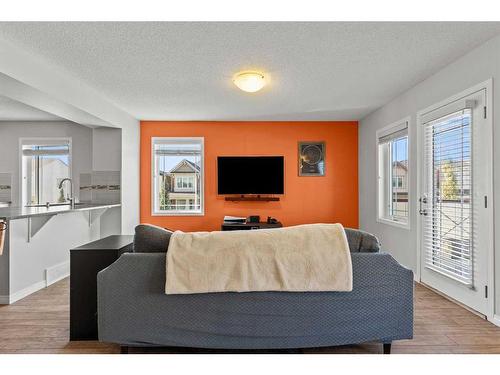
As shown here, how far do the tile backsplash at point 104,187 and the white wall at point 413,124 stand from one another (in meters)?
3.89

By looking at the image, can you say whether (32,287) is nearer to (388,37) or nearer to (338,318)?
(338,318)

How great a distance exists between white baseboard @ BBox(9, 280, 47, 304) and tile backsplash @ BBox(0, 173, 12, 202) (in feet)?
8.75

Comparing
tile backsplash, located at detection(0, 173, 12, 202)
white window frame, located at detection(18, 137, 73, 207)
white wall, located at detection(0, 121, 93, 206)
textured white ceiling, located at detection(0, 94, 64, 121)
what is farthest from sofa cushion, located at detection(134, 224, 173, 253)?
tile backsplash, located at detection(0, 173, 12, 202)

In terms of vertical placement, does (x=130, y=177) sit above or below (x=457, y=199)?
above

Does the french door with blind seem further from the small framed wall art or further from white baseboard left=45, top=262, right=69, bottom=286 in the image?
white baseboard left=45, top=262, right=69, bottom=286

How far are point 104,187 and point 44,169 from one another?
132cm

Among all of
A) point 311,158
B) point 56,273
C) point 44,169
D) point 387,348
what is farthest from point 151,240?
point 44,169

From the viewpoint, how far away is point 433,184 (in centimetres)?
349

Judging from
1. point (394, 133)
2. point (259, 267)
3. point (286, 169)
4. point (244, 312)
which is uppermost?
point (394, 133)

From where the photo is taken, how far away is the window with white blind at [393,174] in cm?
422

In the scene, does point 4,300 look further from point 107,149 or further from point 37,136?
point 37,136

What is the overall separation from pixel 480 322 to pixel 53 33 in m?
3.98

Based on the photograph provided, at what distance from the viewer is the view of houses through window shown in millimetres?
5777

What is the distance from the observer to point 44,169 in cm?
555
